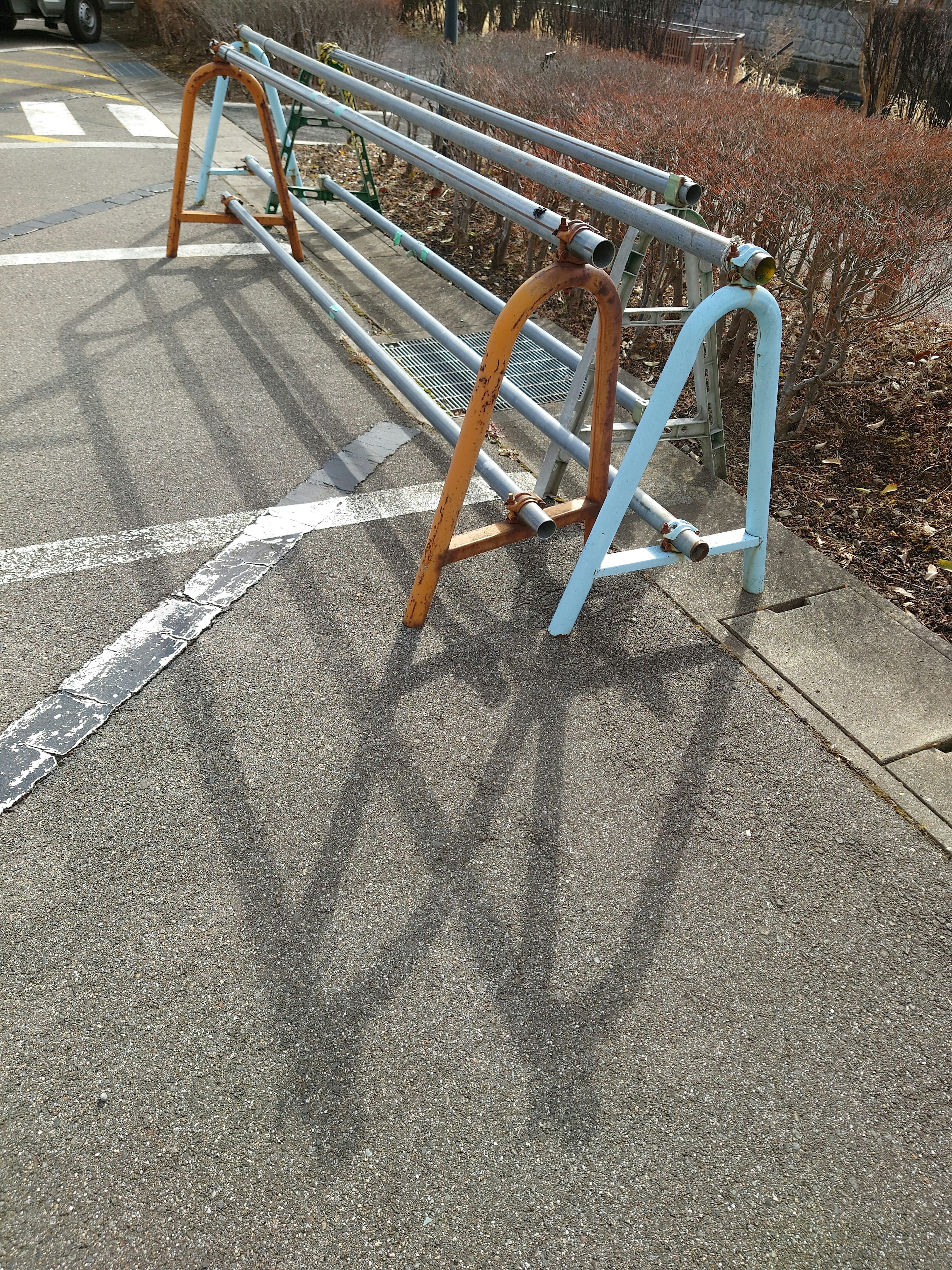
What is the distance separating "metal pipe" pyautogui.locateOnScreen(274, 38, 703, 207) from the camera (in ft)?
9.57

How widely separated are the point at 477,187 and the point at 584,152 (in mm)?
760

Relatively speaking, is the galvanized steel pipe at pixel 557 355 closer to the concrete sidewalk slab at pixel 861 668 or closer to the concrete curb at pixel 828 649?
the concrete curb at pixel 828 649

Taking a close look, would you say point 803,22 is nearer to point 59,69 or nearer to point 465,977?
point 59,69

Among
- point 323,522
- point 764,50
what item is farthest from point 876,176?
point 764,50

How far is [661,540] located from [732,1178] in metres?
1.84

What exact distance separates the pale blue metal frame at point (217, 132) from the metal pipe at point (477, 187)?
1699 mm

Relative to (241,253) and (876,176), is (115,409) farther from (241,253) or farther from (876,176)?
(876,176)

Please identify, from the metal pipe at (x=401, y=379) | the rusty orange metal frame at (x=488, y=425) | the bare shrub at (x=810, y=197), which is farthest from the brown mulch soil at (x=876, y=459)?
the metal pipe at (x=401, y=379)

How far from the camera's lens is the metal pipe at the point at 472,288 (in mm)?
3404

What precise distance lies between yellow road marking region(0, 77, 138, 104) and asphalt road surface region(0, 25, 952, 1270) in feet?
31.7

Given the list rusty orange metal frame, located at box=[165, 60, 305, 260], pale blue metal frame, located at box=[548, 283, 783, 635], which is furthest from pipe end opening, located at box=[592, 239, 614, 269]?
rusty orange metal frame, located at box=[165, 60, 305, 260]

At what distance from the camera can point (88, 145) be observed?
27.7ft

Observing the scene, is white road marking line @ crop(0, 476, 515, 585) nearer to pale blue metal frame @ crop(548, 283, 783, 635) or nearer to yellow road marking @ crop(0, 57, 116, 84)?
pale blue metal frame @ crop(548, 283, 783, 635)

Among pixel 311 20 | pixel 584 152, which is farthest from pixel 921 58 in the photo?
pixel 584 152
